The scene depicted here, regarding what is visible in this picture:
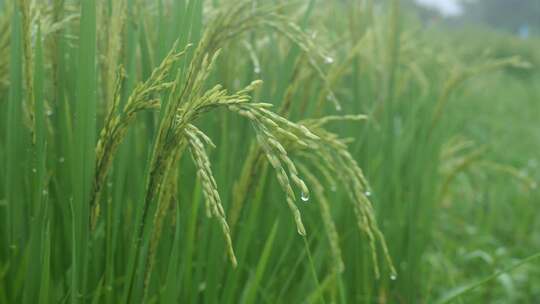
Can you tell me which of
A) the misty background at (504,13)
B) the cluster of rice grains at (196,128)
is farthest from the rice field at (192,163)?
the misty background at (504,13)

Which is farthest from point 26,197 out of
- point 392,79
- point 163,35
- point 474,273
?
point 474,273

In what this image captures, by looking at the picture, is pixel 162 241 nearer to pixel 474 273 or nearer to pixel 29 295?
pixel 29 295

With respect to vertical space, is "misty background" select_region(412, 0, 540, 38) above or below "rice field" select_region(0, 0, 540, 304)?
above

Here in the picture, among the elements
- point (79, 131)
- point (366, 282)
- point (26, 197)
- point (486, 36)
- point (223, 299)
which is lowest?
point (366, 282)

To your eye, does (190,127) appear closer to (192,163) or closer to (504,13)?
(192,163)

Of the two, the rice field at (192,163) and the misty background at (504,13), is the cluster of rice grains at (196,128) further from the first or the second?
the misty background at (504,13)

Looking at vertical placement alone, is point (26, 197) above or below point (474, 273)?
above

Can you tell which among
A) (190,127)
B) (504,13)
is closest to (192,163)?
(190,127)

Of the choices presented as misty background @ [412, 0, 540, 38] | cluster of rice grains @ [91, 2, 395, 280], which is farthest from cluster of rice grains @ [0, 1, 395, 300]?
misty background @ [412, 0, 540, 38]

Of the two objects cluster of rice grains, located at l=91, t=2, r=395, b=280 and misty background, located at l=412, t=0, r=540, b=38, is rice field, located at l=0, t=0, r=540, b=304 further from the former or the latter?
misty background, located at l=412, t=0, r=540, b=38
